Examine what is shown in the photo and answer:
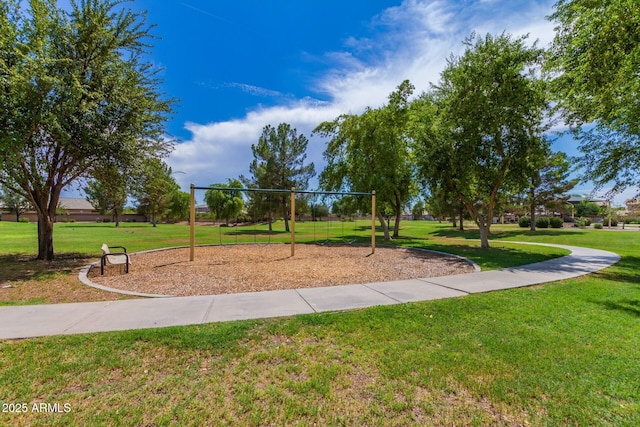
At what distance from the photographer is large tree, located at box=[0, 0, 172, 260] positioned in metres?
7.87

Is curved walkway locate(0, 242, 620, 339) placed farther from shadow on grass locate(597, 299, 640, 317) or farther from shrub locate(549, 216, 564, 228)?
shrub locate(549, 216, 564, 228)

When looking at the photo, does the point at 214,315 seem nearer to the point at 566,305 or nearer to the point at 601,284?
the point at 566,305

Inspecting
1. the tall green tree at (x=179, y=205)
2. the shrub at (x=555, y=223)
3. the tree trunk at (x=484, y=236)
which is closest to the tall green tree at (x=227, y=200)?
the tall green tree at (x=179, y=205)

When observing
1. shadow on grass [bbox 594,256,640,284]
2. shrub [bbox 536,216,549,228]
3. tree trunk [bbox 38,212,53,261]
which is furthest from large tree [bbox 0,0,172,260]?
shrub [bbox 536,216,549,228]

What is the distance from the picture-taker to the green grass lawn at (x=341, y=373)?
252cm

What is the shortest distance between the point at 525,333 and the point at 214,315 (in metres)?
4.48

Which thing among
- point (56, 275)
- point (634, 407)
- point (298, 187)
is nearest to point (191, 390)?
point (634, 407)

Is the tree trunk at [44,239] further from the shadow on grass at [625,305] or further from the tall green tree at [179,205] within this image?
the tall green tree at [179,205]

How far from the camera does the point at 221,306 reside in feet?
16.9

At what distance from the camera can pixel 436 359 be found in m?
3.38

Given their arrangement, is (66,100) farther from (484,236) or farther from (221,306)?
(484,236)

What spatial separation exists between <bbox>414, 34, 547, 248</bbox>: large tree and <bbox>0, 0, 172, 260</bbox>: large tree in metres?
13.1

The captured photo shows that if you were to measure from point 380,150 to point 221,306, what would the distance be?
1640cm

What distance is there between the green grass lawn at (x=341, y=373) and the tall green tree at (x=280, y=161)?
966 inches
